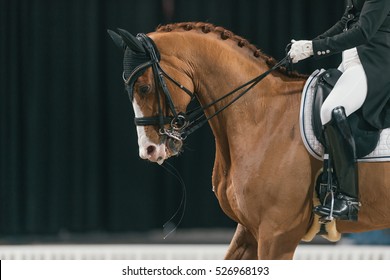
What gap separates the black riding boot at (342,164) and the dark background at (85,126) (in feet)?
8.75

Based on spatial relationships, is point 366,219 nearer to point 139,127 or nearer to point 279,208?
point 279,208

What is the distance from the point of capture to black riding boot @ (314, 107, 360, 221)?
12.0 feet

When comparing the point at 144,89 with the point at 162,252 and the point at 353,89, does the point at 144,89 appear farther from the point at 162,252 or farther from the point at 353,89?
the point at 162,252

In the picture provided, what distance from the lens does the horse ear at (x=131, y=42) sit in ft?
12.1

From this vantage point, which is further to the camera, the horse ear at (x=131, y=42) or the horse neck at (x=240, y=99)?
the horse neck at (x=240, y=99)

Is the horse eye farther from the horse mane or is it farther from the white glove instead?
the white glove

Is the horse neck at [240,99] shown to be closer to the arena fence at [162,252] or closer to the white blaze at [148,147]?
the white blaze at [148,147]

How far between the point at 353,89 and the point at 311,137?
26cm

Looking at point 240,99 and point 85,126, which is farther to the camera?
point 85,126

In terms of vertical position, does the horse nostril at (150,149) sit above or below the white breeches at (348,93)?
below

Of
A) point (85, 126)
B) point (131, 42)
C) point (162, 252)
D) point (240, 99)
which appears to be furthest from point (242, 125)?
point (85, 126)

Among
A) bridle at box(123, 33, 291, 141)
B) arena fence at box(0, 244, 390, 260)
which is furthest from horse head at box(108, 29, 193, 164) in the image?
arena fence at box(0, 244, 390, 260)

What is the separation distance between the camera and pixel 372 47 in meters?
3.77

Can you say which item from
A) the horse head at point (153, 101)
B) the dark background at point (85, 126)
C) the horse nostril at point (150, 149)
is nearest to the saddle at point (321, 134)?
the horse head at point (153, 101)
